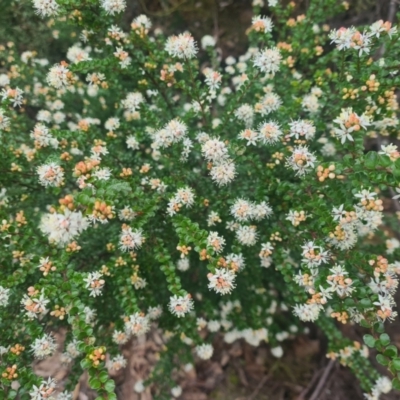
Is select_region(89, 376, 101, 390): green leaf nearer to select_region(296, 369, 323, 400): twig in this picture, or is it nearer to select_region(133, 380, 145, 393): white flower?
select_region(133, 380, 145, 393): white flower

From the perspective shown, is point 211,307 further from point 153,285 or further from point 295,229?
point 295,229

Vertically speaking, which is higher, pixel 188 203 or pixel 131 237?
pixel 188 203

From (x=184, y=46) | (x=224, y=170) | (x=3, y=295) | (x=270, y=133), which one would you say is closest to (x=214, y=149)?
(x=224, y=170)

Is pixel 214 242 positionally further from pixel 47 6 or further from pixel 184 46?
pixel 47 6

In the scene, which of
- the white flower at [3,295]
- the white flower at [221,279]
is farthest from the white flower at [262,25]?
the white flower at [3,295]

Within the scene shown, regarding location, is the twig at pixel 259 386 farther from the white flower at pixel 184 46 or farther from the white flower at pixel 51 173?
the white flower at pixel 184 46

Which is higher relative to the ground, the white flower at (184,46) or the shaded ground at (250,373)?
the white flower at (184,46)

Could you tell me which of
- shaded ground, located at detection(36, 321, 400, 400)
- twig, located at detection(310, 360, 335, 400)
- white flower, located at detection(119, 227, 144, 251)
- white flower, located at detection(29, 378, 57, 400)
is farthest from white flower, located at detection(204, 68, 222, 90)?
twig, located at detection(310, 360, 335, 400)
